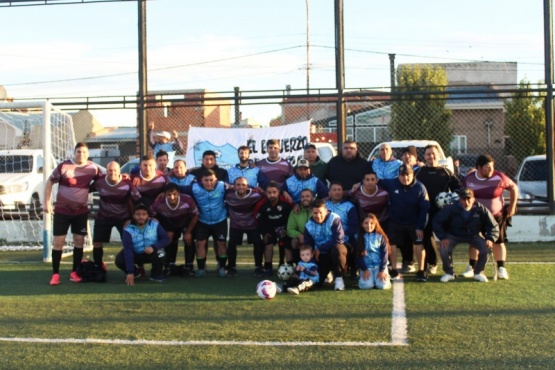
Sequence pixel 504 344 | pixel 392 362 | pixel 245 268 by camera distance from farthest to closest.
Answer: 1. pixel 245 268
2. pixel 504 344
3. pixel 392 362

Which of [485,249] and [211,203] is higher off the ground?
[211,203]

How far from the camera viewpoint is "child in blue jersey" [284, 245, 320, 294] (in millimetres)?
8422

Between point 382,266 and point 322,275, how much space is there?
29.6 inches

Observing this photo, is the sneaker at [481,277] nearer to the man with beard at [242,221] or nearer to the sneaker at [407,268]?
the sneaker at [407,268]

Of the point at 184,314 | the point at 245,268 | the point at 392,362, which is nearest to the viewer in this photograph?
the point at 392,362

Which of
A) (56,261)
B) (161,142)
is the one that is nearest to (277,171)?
(56,261)

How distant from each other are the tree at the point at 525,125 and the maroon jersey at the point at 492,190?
46.7 feet

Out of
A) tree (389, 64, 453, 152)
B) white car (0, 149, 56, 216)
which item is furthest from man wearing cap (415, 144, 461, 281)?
tree (389, 64, 453, 152)

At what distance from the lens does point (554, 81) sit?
1297 centimetres

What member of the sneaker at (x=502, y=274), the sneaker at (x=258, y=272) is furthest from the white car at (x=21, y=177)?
the sneaker at (x=502, y=274)

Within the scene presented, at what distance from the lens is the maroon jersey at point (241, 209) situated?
9.81m

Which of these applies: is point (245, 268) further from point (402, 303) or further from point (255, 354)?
point (255, 354)

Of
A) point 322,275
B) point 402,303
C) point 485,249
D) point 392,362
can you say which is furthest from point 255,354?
point 485,249

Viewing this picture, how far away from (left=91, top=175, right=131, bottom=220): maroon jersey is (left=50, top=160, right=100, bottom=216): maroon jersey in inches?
7.0
